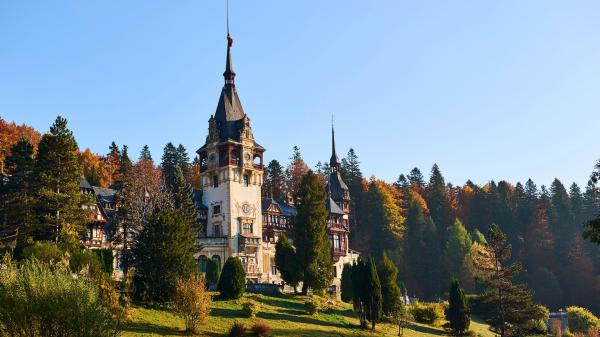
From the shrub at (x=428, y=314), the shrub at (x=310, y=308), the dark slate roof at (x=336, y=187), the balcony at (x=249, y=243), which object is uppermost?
the dark slate roof at (x=336, y=187)

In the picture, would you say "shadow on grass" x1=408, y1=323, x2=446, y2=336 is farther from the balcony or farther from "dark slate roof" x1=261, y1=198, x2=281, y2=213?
"dark slate roof" x1=261, y1=198, x2=281, y2=213

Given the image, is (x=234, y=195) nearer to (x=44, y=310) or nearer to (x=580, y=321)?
(x=580, y=321)

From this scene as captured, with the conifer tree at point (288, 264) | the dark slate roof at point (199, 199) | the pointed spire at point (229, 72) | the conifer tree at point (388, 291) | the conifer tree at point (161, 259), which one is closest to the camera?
the conifer tree at point (161, 259)

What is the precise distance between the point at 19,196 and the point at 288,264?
975 inches

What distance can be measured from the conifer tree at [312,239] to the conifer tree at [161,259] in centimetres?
1655

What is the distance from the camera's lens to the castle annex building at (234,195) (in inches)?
2847

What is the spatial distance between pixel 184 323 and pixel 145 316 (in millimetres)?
2568

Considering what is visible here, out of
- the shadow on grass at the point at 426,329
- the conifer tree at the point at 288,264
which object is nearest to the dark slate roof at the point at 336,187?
the conifer tree at the point at 288,264

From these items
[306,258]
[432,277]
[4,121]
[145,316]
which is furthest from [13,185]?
[432,277]

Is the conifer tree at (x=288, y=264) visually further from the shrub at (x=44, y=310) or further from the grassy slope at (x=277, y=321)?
the shrub at (x=44, y=310)

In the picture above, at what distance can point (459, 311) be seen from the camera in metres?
56.5

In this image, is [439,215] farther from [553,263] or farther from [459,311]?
[459,311]

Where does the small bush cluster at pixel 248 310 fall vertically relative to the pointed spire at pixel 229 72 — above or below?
below

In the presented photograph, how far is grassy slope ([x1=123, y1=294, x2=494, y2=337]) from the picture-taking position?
132 feet
